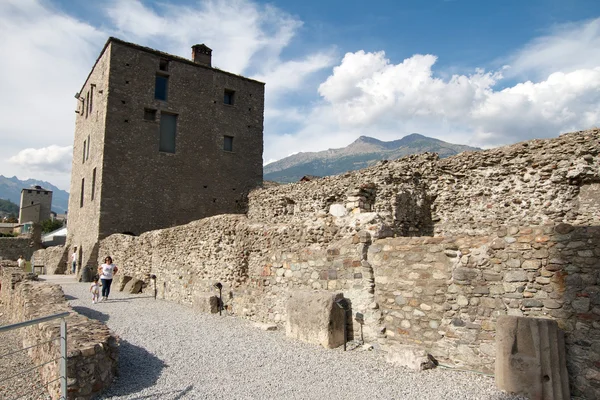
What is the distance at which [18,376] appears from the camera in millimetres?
5734

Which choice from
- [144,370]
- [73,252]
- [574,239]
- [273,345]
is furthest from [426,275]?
[73,252]

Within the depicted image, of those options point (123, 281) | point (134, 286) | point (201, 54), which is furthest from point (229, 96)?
point (134, 286)

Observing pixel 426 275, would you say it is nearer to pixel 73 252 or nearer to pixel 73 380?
pixel 73 380

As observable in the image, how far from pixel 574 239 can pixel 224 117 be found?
74.3 ft

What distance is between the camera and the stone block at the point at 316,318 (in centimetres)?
655

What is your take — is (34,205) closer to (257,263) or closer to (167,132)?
(167,132)

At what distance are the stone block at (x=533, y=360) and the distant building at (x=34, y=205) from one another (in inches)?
3254

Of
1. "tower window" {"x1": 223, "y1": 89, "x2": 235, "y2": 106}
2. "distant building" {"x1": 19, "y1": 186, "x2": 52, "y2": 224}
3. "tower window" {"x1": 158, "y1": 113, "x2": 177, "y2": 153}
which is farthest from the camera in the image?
"distant building" {"x1": 19, "y1": 186, "x2": 52, "y2": 224}

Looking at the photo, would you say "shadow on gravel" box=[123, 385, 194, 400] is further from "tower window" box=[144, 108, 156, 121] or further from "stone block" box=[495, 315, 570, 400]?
"tower window" box=[144, 108, 156, 121]

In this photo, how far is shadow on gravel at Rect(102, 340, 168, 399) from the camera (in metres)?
4.78

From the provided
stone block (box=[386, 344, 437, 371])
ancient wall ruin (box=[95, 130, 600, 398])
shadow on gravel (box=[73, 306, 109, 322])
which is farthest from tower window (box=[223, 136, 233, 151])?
stone block (box=[386, 344, 437, 371])

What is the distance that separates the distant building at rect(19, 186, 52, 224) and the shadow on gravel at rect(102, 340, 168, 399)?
7818cm

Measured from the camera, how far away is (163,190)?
2231cm

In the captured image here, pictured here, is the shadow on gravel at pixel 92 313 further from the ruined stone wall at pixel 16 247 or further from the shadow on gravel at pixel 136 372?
the ruined stone wall at pixel 16 247
